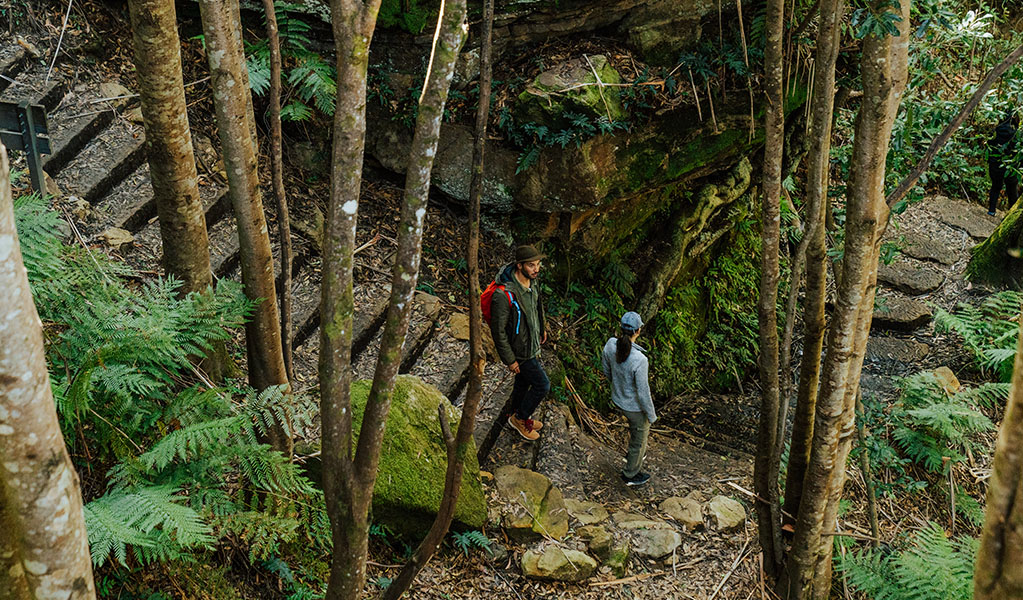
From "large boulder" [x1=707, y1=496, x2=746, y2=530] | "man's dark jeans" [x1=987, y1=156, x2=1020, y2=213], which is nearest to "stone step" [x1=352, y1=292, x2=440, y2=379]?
"large boulder" [x1=707, y1=496, x2=746, y2=530]

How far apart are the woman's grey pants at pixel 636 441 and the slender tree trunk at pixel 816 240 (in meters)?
1.54

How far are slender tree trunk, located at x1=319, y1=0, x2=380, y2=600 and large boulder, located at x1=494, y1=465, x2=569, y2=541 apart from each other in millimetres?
2716

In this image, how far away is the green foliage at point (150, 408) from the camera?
3.14 meters

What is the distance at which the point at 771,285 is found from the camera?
470 cm

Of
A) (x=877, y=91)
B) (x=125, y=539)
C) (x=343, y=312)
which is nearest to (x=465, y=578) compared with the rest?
(x=125, y=539)

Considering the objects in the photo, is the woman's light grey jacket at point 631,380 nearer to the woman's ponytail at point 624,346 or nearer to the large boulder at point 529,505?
the woman's ponytail at point 624,346

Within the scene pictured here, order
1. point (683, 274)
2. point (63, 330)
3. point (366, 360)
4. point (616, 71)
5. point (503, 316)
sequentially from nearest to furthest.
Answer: point (63, 330) < point (503, 316) < point (366, 360) < point (616, 71) < point (683, 274)

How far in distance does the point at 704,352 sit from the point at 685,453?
2.31 m

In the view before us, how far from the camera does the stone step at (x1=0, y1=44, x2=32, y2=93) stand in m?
6.10

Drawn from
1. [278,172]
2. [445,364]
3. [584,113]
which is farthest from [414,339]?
[278,172]

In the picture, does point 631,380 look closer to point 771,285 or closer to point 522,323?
point 522,323

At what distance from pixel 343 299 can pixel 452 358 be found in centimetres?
441

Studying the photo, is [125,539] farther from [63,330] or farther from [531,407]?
[531,407]

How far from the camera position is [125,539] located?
2.71 m
